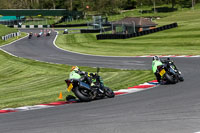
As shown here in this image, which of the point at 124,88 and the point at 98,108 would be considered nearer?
the point at 98,108

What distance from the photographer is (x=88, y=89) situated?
1470 cm

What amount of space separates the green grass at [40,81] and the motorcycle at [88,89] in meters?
2.01

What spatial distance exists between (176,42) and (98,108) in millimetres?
32205

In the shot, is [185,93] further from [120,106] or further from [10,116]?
[10,116]

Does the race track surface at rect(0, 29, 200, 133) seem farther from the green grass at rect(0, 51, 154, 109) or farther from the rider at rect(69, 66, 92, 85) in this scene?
the green grass at rect(0, 51, 154, 109)

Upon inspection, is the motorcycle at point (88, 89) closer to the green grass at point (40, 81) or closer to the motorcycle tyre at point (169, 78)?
the green grass at point (40, 81)

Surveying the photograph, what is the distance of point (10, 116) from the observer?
1298 centimetres

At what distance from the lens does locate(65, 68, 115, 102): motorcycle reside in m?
14.3

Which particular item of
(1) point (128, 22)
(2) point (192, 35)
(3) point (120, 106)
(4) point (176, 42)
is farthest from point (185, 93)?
(1) point (128, 22)

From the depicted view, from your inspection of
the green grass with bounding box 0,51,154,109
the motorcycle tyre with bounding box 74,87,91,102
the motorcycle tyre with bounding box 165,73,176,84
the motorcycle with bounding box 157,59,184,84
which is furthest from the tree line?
the motorcycle tyre with bounding box 74,87,91,102

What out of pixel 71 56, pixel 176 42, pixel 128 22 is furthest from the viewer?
pixel 128 22

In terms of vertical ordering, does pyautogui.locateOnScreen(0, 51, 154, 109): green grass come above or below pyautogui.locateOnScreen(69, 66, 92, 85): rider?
below

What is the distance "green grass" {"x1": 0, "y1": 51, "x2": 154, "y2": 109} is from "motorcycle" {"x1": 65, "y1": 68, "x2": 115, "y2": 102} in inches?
79.2

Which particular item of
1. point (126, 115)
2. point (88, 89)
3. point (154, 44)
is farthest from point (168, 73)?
point (154, 44)
